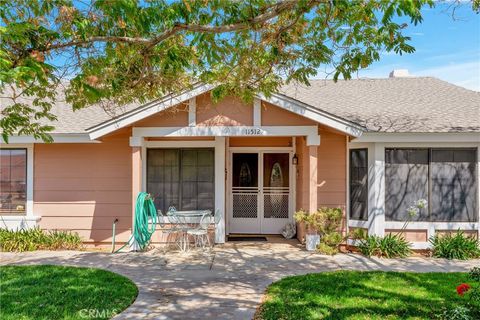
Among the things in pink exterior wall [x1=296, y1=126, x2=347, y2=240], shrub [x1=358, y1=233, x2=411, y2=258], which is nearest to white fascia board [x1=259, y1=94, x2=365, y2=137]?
pink exterior wall [x1=296, y1=126, x2=347, y2=240]

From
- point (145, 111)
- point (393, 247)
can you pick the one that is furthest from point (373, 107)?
point (145, 111)

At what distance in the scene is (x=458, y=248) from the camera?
790 cm

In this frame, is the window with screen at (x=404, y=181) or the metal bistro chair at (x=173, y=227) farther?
the metal bistro chair at (x=173, y=227)

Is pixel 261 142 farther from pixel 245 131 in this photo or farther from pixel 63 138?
pixel 63 138

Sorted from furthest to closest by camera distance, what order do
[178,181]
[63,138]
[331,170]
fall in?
[178,181] < [331,170] < [63,138]

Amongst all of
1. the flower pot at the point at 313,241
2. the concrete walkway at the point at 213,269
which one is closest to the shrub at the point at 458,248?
the concrete walkway at the point at 213,269

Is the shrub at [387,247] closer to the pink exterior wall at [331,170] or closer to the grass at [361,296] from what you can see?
the pink exterior wall at [331,170]

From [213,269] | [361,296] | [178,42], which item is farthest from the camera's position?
[213,269]

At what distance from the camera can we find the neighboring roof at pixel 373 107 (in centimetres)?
809

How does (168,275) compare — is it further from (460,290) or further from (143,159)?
(460,290)

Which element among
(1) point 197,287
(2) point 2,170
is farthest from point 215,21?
(2) point 2,170

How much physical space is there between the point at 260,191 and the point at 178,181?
2.62m

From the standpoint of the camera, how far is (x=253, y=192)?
419 inches

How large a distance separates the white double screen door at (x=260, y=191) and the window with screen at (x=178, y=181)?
122 cm
